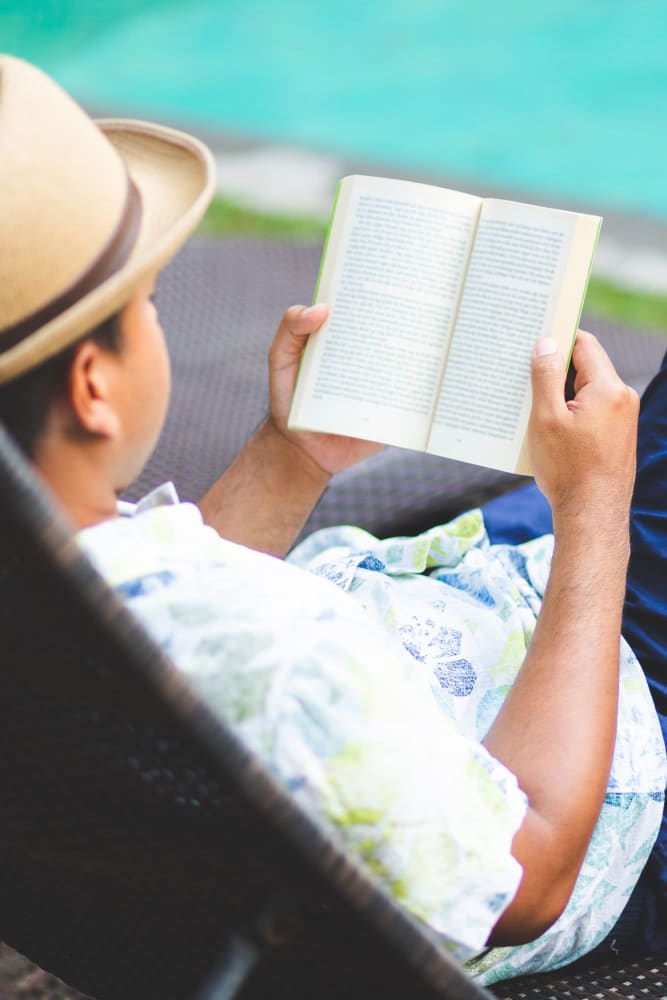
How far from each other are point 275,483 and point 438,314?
0.40 meters

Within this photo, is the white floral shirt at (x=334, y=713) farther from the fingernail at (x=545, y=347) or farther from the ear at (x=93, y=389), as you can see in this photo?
the fingernail at (x=545, y=347)

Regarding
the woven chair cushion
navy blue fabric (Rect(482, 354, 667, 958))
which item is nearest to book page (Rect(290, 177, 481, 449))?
navy blue fabric (Rect(482, 354, 667, 958))

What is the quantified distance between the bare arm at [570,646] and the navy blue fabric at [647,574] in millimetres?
315

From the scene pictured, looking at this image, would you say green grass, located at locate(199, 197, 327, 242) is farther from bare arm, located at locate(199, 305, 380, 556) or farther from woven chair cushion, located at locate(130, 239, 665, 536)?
bare arm, located at locate(199, 305, 380, 556)

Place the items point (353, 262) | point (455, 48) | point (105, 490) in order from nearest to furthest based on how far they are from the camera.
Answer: point (105, 490) → point (353, 262) → point (455, 48)

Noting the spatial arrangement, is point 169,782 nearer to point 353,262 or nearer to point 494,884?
point 494,884

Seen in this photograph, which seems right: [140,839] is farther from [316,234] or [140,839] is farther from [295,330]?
[316,234]

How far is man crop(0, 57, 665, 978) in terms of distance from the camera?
1022 mm

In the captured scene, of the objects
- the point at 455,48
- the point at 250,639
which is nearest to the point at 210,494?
the point at 250,639

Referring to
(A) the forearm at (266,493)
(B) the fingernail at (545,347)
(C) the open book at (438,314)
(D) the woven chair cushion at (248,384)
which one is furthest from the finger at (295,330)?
(D) the woven chair cushion at (248,384)

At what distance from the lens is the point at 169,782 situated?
3.29 feet

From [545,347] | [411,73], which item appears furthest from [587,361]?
[411,73]

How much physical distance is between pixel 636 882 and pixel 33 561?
932 millimetres

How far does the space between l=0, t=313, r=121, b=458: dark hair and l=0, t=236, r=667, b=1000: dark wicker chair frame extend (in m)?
0.18
